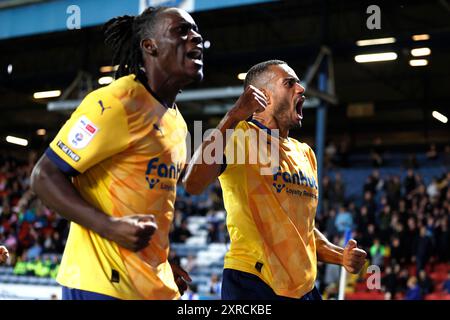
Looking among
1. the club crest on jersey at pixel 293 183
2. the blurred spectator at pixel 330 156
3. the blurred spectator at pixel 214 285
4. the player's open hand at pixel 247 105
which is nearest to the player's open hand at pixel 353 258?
the club crest on jersey at pixel 293 183

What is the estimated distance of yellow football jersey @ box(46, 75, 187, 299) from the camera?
279 centimetres

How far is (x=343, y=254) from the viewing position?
14.8 ft

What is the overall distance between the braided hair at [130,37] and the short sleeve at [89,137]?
38 centimetres

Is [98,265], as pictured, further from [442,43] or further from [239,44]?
[239,44]

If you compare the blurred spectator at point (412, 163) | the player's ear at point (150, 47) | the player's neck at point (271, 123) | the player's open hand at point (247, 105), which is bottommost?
the player's open hand at point (247, 105)

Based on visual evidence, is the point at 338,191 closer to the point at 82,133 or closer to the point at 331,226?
the point at 331,226

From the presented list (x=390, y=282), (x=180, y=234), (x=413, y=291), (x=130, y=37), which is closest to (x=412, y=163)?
(x=390, y=282)

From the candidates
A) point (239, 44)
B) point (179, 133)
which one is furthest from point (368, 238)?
point (179, 133)

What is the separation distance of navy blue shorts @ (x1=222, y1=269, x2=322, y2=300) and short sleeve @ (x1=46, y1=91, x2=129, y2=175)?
5.33 ft

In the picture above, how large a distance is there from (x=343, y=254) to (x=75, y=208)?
2312 millimetres

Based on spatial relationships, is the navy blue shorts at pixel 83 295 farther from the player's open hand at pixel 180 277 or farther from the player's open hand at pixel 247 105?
the player's open hand at pixel 247 105

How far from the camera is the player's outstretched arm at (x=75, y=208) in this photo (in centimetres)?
262

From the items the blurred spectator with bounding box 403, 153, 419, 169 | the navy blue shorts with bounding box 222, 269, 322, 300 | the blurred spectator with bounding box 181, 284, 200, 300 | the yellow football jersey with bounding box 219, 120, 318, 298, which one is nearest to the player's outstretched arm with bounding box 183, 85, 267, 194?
the yellow football jersey with bounding box 219, 120, 318, 298
